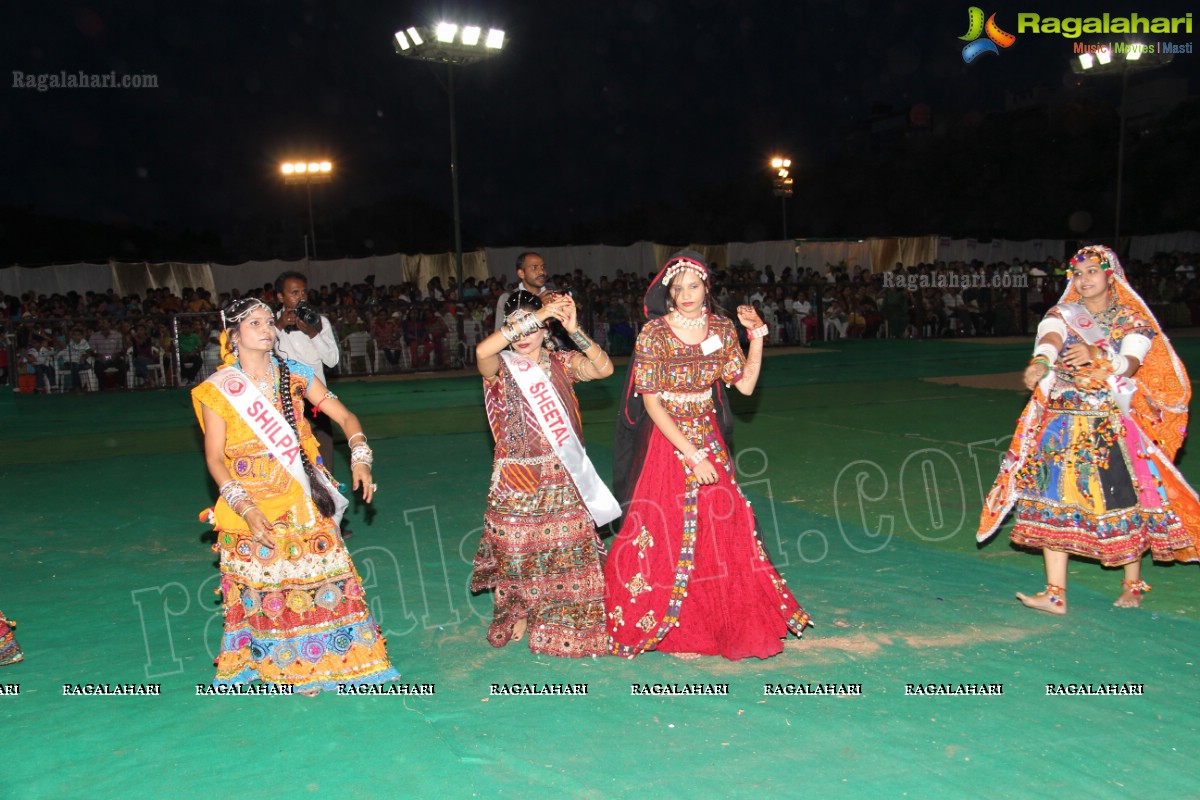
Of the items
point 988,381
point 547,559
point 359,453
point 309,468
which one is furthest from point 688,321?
point 988,381

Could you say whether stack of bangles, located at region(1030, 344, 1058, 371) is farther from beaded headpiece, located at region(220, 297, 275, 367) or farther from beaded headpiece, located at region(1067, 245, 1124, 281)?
beaded headpiece, located at region(220, 297, 275, 367)

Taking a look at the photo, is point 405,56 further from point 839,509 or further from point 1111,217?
point 1111,217

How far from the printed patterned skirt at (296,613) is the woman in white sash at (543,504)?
68 cm

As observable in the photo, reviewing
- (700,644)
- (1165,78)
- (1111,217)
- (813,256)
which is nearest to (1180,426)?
(700,644)

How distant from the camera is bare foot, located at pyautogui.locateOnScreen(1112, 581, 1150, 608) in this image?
15.9 ft

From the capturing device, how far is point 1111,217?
138 ft

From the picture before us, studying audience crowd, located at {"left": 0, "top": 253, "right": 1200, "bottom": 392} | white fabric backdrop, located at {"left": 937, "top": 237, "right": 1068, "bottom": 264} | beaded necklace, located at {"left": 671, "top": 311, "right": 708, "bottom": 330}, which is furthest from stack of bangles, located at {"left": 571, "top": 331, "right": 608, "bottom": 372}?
white fabric backdrop, located at {"left": 937, "top": 237, "right": 1068, "bottom": 264}

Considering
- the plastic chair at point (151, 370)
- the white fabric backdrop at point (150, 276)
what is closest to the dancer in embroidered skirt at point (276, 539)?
the plastic chair at point (151, 370)

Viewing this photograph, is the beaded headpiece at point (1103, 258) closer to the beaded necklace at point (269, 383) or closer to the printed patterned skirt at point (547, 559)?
the printed patterned skirt at point (547, 559)

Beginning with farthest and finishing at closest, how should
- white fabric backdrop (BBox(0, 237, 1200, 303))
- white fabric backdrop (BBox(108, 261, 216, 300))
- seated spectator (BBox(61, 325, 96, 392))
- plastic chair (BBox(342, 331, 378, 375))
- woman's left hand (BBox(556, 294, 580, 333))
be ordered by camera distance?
1. white fabric backdrop (BBox(108, 261, 216, 300))
2. white fabric backdrop (BBox(0, 237, 1200, 303))
3. plastic chair (BBox(342, 331, 378, 375))
4. seated spectator (BBox(61, 325, 96, 392))
5. woman's left hand (BBox(556, 294, 580, 333))

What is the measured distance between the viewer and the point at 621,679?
4059 millimetres

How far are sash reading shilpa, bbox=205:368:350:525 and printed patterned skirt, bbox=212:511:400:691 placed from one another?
0.73 ft

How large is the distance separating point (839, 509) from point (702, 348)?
3.07 meters

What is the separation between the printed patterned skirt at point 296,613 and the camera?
3895mm
